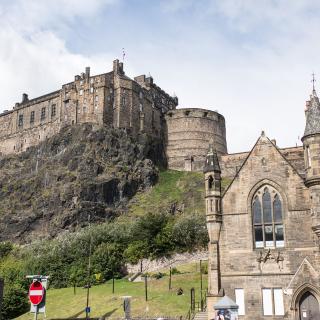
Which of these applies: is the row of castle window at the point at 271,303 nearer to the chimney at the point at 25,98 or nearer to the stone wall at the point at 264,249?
the stone wall at the point at 264,249

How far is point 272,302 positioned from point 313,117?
12539 mm

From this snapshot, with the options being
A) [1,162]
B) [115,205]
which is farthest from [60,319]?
[1,162]

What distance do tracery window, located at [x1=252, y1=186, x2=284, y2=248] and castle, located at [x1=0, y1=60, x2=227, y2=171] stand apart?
65977 mm

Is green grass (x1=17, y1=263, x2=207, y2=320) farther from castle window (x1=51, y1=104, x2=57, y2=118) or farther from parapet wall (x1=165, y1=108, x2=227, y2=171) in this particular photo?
castle window (x1=51, y1=104, x2=57, y2=118)

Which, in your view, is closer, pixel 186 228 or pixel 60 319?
pixel 60 319

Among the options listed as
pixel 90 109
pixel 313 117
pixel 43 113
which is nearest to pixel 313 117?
pixel 313 117

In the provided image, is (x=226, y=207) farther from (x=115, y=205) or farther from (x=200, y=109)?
(x=200, y=109)

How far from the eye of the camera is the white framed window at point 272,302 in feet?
110

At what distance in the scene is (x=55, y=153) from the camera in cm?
9956

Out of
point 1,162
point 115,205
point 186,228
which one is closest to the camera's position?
point 186,228

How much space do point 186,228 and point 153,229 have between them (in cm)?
389

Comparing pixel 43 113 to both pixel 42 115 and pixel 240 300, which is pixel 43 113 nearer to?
pixel 42 115

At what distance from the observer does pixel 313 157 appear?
112 feet

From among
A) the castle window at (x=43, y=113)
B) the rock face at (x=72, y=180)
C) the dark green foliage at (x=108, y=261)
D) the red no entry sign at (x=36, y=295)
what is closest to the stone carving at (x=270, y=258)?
the red no entry sign at (x=36, y=295)
